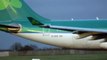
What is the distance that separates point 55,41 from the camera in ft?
109

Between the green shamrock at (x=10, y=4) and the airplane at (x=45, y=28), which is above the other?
the green shamrock at (x=10, y=4)

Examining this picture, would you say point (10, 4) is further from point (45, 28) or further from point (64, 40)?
point (64, 40)

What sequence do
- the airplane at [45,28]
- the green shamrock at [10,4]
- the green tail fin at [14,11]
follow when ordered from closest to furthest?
the airplane at [45,28] < the green tail fin at [14,11] < the green shamrock at [10,4]

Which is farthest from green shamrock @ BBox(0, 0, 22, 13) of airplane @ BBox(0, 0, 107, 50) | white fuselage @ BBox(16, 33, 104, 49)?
white fuselage @ BBox(16, 33, 104, 49)

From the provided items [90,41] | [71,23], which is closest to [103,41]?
[90,41]

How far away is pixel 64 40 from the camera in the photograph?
108 feet

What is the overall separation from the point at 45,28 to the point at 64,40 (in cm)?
193

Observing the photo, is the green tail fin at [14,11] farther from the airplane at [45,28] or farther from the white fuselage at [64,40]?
the white fuselage at [64,40]

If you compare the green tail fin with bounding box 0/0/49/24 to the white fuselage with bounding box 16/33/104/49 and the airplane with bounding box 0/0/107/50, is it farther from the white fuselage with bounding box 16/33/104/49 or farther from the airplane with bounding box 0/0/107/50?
the white fuselage with bounding box 16/33/104/49

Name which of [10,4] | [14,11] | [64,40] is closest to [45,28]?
[64,40]

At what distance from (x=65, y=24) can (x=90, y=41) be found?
9.53 feet

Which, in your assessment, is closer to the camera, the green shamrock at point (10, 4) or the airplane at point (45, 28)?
the airplane at point (45, 28)

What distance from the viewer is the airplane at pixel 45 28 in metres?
31.8

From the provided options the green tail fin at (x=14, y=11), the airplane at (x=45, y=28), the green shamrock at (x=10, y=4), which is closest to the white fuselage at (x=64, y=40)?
the airplane at (x=45, y=28)
